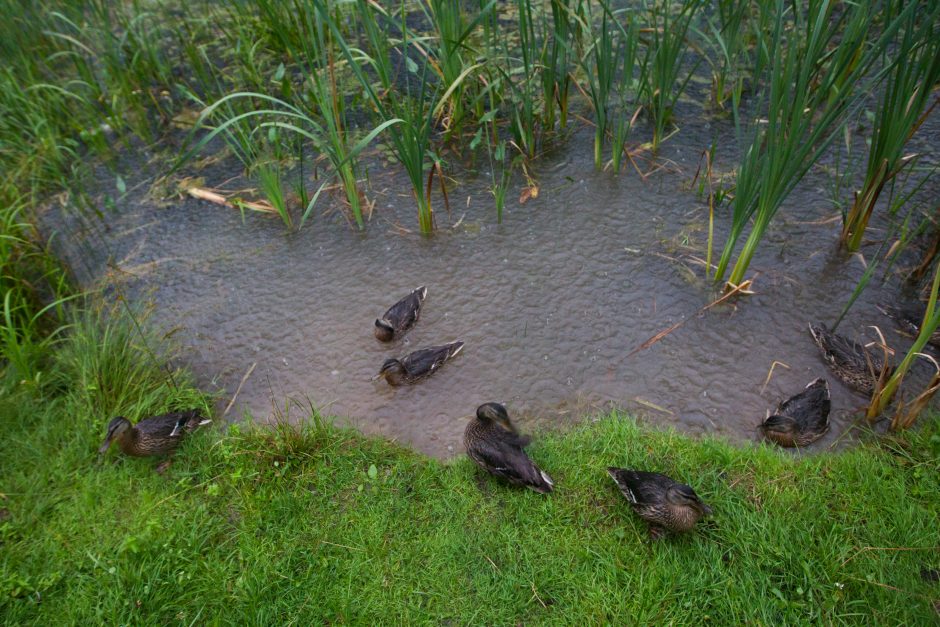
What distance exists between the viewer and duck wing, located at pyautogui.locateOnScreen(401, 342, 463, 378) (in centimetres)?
358

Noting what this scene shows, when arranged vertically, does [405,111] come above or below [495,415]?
above

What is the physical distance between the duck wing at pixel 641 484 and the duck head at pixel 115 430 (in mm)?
2573

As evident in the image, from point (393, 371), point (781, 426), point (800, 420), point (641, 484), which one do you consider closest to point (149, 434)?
point (393, 371)

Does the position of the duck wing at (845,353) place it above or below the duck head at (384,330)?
below

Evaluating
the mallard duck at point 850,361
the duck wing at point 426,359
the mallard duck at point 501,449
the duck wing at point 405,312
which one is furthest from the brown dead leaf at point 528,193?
the mallard duck at point 850,361

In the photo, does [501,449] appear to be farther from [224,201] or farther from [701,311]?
[224,201]

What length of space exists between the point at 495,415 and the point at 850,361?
1.96 metres

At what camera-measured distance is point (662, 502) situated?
274 centimetres

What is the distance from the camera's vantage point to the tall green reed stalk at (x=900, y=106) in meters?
2.96

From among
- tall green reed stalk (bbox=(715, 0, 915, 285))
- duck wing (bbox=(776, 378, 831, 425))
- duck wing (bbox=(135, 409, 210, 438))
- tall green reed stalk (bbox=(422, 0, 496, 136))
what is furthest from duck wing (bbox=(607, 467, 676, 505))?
tall green reed stalk (bbox=(422, 0, 496, 136))

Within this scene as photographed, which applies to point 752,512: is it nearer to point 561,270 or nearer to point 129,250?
point 561,270

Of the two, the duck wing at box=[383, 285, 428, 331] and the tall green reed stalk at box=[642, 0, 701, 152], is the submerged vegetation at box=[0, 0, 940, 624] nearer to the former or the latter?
the tall green reed stalk at box=[642, 0, 701, 152]

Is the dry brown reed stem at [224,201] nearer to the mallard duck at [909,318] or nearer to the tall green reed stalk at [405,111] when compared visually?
the tall green reed stalk at [405,111]

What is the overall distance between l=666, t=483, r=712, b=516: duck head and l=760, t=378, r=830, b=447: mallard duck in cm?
65
